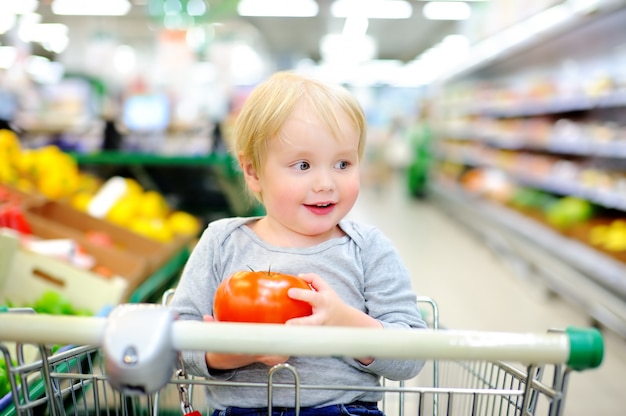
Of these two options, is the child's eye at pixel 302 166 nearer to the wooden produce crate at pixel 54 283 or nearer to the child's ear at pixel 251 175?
the child's ear at pixel 251 175

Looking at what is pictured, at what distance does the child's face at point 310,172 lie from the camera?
4.09ft

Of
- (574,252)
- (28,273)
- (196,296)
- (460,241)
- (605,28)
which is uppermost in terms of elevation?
(605,28)

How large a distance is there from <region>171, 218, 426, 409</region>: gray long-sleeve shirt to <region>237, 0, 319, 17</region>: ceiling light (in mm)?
10578

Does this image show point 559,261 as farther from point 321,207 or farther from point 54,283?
point 321,207

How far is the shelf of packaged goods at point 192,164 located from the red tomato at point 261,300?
2.96 m

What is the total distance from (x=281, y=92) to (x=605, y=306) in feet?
12.0

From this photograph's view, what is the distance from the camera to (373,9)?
12211 mm

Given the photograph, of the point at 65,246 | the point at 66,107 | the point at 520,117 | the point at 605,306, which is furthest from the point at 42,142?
the point at 520,117

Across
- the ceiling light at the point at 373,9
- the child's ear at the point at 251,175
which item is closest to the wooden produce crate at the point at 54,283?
the child's ear at the point at 251,175

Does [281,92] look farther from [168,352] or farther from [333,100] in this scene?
[168,352]

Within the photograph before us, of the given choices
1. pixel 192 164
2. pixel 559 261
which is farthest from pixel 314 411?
pixel 559 261

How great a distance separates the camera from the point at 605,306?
4.12 metres

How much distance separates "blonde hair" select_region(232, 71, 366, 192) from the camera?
1249mm

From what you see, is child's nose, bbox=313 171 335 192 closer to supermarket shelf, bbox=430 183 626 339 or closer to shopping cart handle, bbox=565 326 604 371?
shopping cart handle, bbox=565 326 604 371
